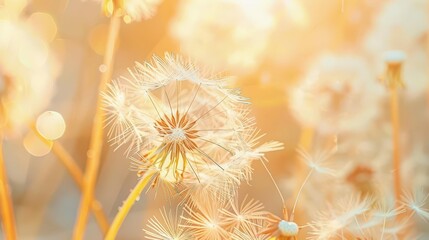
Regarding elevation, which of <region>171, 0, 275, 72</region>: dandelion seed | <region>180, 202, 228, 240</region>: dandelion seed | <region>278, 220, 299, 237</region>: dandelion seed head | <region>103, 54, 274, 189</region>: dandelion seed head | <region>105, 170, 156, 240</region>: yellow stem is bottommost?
<region>278, 220, 299, 237</region>: dandelion seed head

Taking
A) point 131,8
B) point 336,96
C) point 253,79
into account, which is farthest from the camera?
point 253,79

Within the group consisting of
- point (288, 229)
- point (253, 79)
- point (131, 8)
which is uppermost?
point (253, 79)

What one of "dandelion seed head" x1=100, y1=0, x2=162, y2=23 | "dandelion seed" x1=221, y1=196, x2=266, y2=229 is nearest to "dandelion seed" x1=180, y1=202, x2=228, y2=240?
"dandelion seed" x1=221, y1=196, x2=266, y2=229

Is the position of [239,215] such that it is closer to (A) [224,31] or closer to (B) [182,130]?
(B) [182,130]

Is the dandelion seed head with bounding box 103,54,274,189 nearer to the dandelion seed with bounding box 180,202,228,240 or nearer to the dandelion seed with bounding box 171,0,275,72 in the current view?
the dandelion seed with bounding box 180,202,228,240

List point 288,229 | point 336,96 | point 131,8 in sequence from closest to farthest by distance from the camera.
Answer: point 288,229 < point 131,8 < point 336,96

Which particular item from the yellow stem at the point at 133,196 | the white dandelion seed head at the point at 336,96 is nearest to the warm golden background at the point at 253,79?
the white dandelion seed head at the point at 336,96

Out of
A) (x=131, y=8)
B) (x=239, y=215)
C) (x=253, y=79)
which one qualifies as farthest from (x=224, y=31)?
(x=239, y=215)

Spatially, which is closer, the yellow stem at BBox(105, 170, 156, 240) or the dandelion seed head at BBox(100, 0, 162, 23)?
the yellow stem at BBox(105, 170, 156, 240)

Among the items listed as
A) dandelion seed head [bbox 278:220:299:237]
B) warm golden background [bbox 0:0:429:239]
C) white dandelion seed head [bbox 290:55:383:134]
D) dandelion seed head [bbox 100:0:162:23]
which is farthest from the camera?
warm golden background [bbox 0:0:429:239]

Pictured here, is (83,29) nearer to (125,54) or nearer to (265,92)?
(125,54)

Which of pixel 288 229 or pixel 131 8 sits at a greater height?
pixel 131 8
